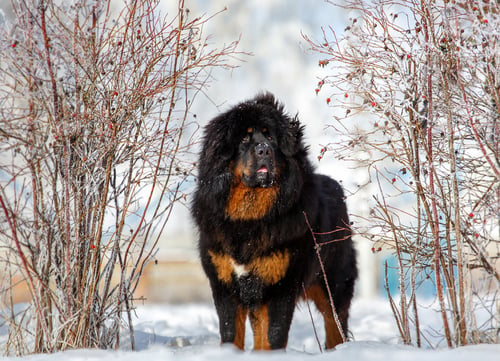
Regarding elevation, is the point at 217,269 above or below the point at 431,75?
below

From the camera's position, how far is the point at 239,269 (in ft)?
12.3

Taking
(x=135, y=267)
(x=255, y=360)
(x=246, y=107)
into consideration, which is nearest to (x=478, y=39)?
(x=246, y=107)

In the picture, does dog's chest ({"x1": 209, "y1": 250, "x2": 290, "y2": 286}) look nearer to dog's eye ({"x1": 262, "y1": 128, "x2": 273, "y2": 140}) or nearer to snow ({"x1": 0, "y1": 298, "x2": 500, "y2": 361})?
snow ({"x1": 0, "y1": 298, "x2": 500, "y2": 361})

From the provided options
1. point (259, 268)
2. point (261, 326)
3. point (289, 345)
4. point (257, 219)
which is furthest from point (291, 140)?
point (289, 345)

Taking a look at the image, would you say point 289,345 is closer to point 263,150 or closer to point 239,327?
point 239,327

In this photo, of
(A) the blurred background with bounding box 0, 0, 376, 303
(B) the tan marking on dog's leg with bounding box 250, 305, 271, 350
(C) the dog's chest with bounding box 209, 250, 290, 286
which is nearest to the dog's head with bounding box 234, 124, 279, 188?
(C) the dog's chest with bounding box 209, 250, 290, 286

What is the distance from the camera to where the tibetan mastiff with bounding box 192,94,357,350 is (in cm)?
374

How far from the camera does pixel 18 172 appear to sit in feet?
10.3

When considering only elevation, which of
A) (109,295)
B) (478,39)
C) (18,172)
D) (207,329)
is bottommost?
(207,329)

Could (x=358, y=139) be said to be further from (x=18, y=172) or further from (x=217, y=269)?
(x=18, y=172)

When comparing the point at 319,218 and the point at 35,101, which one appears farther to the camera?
the point at 319,218

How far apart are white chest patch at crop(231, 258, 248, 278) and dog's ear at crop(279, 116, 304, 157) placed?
89 centimetres

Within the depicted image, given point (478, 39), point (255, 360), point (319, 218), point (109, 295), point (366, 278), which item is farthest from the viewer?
point (366, 278)

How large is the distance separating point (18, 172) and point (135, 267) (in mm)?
1015
